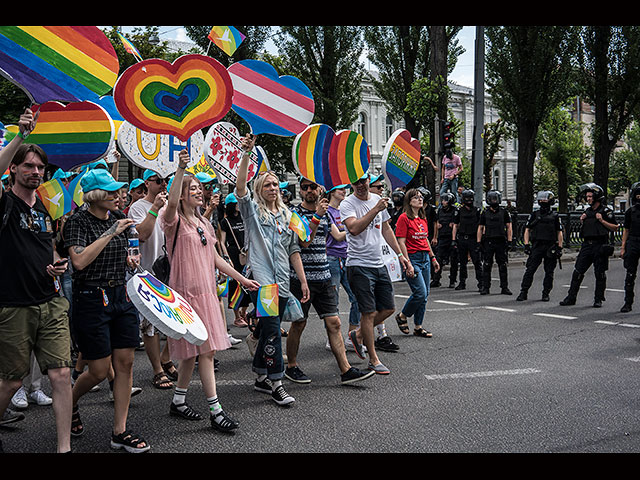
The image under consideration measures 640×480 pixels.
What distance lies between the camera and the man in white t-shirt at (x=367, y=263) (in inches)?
225

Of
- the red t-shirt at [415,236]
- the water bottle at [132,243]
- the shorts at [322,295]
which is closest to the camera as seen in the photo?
the water bottle at [132,243]

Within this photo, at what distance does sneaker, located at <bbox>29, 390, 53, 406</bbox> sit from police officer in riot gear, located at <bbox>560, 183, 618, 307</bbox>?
789 centimetres

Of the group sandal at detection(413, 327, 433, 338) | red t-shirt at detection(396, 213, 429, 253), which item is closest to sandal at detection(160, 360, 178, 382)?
sandal at detection(413, 327, 433, 338)

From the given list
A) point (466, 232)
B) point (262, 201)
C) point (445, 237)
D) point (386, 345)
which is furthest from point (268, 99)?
point (445, 237)

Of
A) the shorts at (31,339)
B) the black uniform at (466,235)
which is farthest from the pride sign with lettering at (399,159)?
the black uniform at (466,235)

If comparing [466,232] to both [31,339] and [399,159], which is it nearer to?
[399,159]

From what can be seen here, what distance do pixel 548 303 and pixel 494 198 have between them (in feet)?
7.74

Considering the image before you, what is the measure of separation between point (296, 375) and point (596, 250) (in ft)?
21.3

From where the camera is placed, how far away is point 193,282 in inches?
173

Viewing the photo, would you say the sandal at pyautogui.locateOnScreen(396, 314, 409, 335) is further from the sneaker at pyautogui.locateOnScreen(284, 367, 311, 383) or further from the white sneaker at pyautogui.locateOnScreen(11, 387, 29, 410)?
the white sneaker at pyautogui.locateOnScreen(11, 387, 29, 410)

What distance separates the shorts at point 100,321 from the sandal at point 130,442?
0.52 meters

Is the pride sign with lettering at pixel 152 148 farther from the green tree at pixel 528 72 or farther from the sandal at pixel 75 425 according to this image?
the green tree at pixel 528 72
